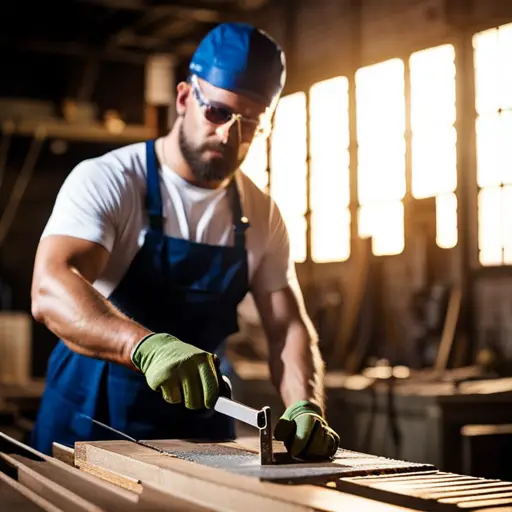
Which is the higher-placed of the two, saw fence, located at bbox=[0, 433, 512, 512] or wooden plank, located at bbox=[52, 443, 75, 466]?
saw fence, located at bbox=[0, 433, 512, 512]

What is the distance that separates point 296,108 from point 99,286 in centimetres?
626

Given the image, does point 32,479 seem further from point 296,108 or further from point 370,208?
point 296,108

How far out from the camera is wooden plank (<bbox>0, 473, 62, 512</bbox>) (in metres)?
1.53

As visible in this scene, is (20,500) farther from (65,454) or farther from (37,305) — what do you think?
(37,305)

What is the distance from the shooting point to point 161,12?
654 cm

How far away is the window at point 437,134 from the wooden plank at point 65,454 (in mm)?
4887

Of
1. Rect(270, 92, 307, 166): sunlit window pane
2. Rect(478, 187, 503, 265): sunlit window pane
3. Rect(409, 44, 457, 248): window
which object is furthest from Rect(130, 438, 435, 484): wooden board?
Rect(270, 92, 307, 166): sunlit window pane

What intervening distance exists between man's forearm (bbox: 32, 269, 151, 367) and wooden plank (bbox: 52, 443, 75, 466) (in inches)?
8.5

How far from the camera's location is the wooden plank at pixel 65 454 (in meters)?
1.95

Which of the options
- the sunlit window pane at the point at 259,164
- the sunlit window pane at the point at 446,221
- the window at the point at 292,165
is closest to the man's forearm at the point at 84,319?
the sunlit window pane at the point at 446,221

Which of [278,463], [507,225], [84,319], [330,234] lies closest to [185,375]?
[278,463]

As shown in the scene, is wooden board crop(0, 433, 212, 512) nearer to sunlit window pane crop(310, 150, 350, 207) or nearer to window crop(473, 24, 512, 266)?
window crop(473, 24, 512, 266)

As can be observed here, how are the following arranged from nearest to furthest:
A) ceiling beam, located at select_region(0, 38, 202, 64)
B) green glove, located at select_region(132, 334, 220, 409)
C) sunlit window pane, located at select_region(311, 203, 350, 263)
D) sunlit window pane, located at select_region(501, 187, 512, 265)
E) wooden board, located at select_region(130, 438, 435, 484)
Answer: wooden board, located at select_region(130, 438, 435, 484) → green glove, located at select_region(132, 334, 220, 409) → sunlit window pane, located at select_region(501, 187, 512, 265) → ceiling beam, located at select_region(0, 38, 202, 64) → sunlit window pane, located at select_region(311, 203, 350, 263)

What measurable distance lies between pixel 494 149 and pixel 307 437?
491 centimetres
